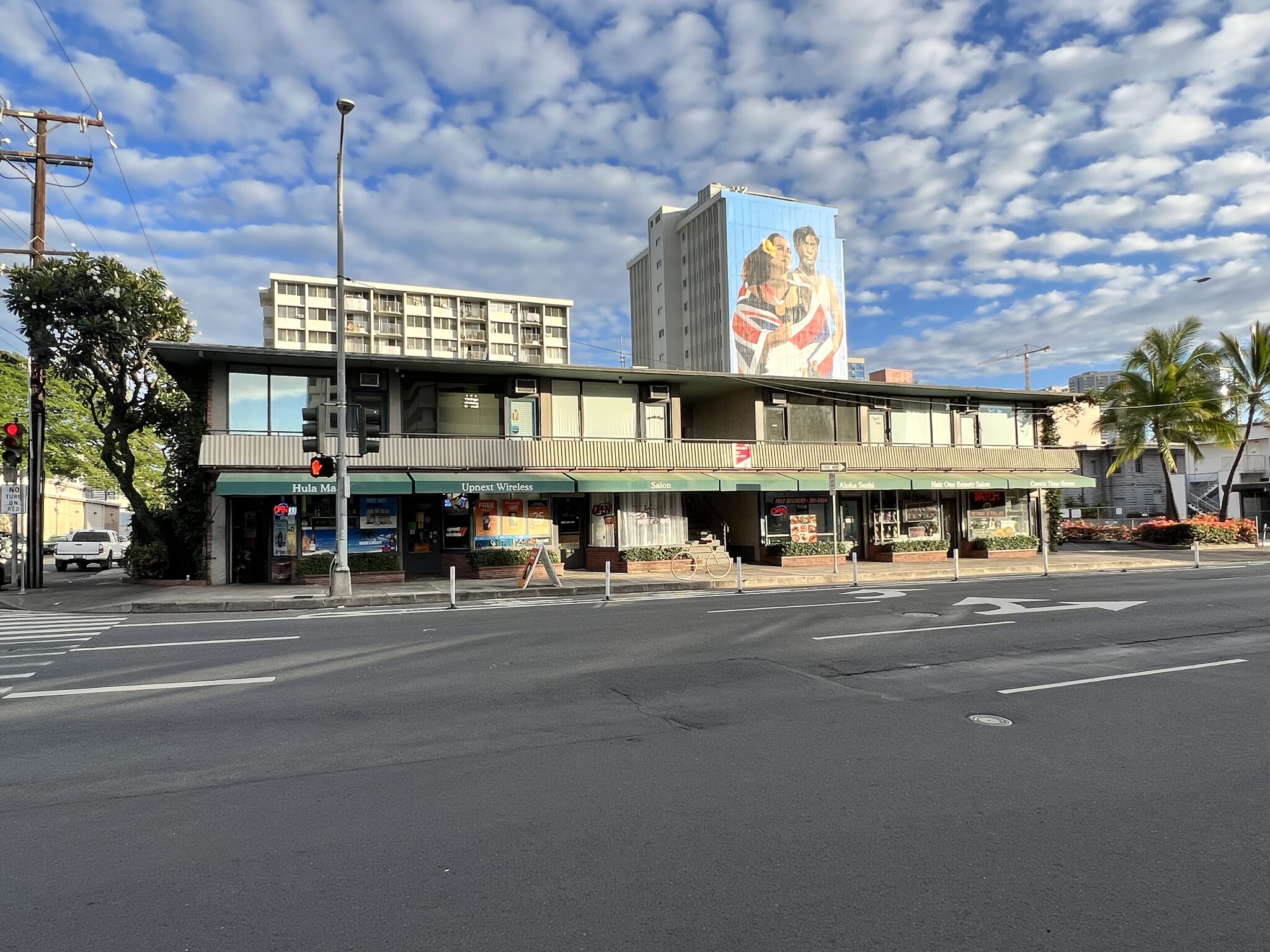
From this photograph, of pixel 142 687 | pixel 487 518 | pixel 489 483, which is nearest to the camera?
pixel 142 687

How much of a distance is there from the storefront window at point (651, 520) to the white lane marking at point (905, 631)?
13.4 m

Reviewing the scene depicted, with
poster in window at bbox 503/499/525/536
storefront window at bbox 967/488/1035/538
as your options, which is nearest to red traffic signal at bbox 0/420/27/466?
poster in window at bbox 503/499/525/536

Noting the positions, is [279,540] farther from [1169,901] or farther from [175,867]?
[1169,901]

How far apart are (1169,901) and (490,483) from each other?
19.1m

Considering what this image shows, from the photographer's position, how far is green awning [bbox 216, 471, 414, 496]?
19625mm

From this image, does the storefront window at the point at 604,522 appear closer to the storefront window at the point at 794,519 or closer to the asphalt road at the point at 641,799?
the storefront window at the point at 794,519

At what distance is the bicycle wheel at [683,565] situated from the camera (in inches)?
902

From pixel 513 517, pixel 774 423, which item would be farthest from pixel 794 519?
pixel 513 517

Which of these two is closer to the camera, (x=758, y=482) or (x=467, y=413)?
(x=467, y=413)

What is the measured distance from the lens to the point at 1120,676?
8500 millimetres

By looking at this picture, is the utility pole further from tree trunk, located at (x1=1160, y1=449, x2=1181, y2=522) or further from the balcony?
tree trunk, located at (x1=1160, y1=449, x2=1181, y2=522)

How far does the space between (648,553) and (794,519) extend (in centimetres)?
574

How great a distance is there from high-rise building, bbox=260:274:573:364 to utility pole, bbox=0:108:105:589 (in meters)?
59.9

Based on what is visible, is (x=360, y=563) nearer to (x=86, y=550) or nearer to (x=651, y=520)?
(x=651, y=520)
